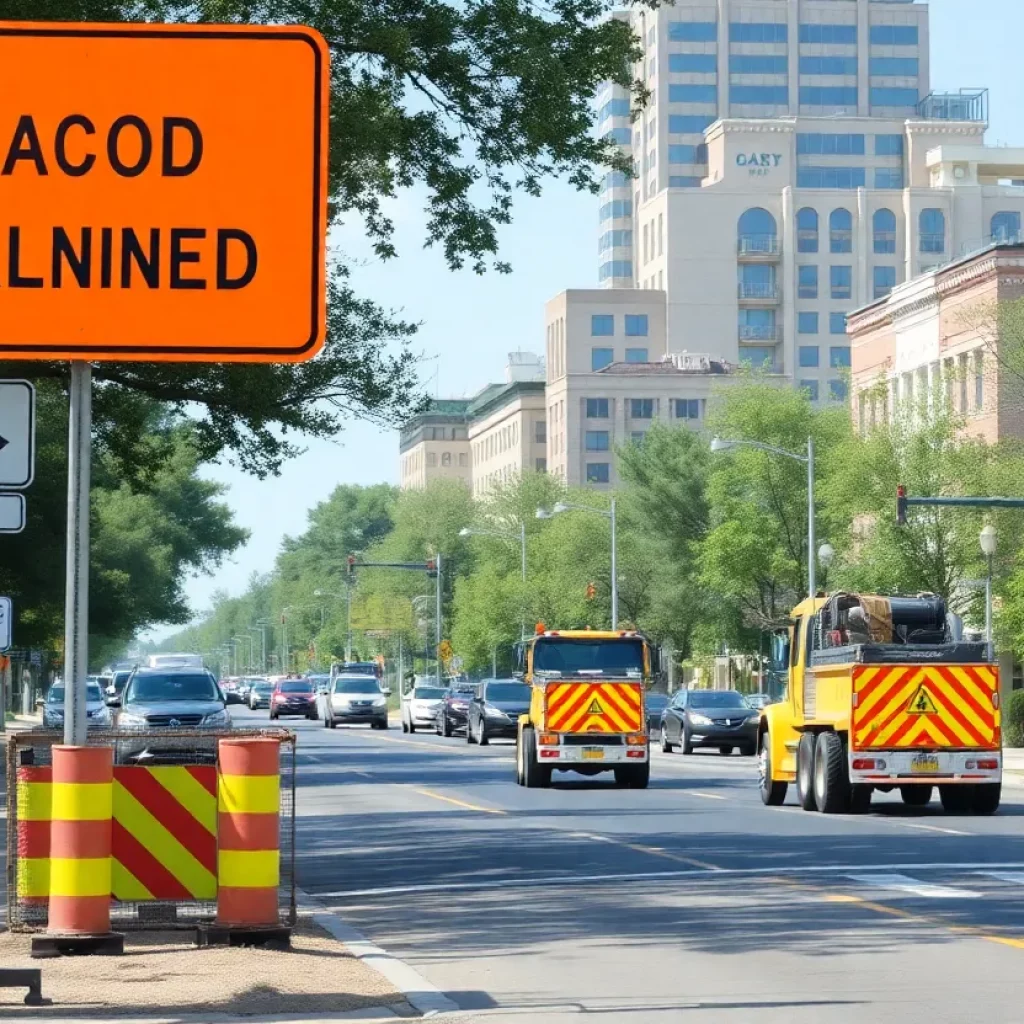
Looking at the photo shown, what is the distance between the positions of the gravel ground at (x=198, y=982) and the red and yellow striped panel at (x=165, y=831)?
365 mm

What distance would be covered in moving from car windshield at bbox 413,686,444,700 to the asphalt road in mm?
42591

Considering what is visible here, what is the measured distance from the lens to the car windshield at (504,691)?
192 ft

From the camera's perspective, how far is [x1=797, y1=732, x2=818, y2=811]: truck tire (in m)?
30.0

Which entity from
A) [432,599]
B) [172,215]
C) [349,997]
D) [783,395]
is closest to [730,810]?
[349,997]

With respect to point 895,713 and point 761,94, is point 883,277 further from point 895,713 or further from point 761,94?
point 895,713

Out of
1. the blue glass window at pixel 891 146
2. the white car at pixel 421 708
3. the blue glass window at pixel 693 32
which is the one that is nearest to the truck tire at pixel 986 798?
the white car at pixel 421 708

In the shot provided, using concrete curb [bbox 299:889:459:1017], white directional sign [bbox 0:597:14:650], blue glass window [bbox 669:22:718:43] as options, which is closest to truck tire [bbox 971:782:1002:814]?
white directional sign [bbox 0:597:14:650]

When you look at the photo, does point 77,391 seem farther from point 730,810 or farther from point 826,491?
point 826,491

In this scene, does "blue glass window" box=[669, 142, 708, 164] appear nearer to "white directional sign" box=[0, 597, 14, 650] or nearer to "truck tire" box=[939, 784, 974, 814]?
"truck tire" box=[939, 784, 974, 814]

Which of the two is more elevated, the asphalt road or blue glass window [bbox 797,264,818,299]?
blue glass window [bbox 797,264,818,299]

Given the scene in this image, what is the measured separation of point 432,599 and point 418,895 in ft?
403

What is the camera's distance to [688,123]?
18675 cm

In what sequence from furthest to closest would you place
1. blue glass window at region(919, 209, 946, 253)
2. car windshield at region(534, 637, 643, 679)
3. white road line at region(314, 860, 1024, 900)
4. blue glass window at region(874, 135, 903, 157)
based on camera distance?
blue glass window at region(874, 135, 903, 157)
blue glass window at region(919, 209, 946, 253)
car windshield at region(534, 637, 643, 679)
white road line at region(314, 860, 1024, 900)

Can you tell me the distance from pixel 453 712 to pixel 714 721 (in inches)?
621
